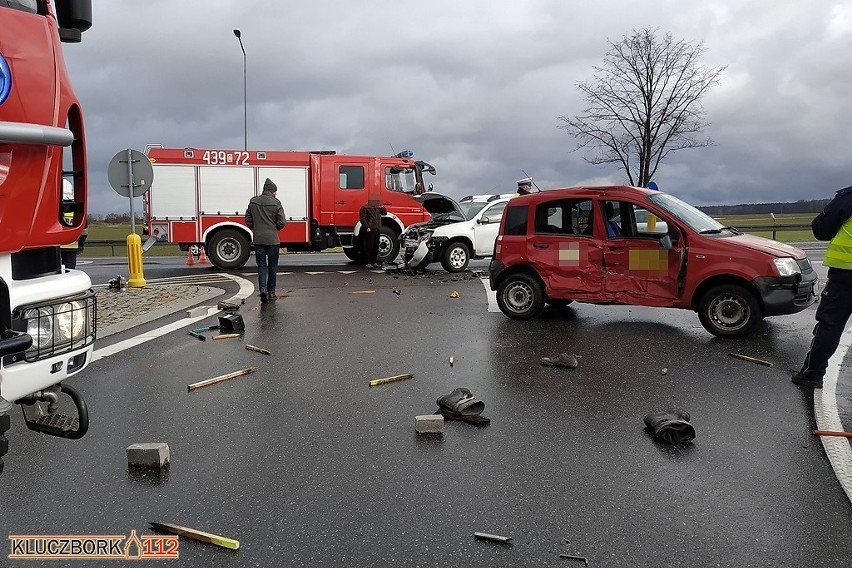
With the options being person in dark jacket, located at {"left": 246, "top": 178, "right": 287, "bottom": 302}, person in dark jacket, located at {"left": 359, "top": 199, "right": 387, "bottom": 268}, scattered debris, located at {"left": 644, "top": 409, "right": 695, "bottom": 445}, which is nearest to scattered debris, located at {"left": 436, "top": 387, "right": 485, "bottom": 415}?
scattered debris, located at {"left": 644, "top": 409, "right": 695, "bottom": 445}

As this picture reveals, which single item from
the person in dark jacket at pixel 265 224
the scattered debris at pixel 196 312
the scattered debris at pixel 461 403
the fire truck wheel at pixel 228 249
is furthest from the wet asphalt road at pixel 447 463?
the fire truck wheel at pixel 228 249

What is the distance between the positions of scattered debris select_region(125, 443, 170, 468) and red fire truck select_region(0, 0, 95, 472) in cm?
100

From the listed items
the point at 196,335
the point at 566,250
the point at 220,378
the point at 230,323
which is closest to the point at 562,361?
the point at 566,250

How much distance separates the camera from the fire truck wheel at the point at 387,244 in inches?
758

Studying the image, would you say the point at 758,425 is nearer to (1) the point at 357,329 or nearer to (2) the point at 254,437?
(2) the point at 254,437

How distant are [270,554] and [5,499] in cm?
158

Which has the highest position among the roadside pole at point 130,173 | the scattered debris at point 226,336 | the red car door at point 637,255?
the roadside pole at point 130,173

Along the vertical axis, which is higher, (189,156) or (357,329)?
(189,156)

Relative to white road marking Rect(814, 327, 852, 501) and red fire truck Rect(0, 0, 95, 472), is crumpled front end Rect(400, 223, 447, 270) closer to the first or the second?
white road marking Rect(814, 327, 852, 501)

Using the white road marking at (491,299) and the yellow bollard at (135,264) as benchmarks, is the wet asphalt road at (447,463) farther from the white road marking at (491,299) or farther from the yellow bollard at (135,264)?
the yellow bollard at (135,264)

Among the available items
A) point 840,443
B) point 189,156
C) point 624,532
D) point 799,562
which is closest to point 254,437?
point 624,532

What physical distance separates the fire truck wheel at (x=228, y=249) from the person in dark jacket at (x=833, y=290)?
15.4 meters

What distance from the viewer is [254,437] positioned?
176 inches

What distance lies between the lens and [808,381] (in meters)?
5.68
